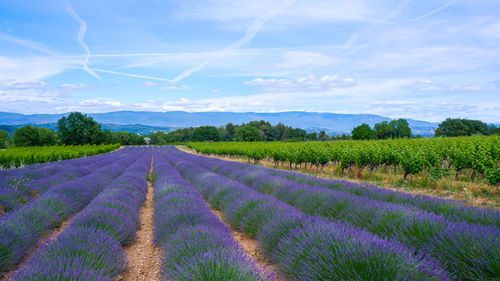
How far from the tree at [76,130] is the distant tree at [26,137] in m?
14.3

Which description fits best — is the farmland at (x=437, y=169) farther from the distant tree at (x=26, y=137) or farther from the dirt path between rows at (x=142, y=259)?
the distant tree at (x=26, y=137)

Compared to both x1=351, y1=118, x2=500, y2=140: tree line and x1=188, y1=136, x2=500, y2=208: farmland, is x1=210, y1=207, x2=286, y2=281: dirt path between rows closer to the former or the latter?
x1=188, y1=136, x2=500, y2=208: farmland

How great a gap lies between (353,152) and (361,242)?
11.1m

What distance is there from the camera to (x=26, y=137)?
55656mm

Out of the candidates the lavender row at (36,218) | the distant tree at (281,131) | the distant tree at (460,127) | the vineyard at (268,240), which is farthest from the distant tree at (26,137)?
the distant tree at (460,127)

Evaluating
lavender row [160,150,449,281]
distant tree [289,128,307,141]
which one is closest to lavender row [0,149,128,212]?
lavender row [160,150,449,281]

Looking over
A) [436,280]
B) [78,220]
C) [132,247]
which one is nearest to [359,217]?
[436,280]

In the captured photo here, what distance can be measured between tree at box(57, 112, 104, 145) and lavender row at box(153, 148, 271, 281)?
5242 centimetres

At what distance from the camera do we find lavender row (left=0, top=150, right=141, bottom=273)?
3096mm

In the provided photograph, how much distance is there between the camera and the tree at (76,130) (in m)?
47.3

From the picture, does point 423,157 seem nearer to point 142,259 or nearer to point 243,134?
point 142,259

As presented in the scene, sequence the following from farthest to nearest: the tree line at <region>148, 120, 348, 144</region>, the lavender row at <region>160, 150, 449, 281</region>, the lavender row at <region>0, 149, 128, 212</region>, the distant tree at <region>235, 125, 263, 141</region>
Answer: the tree line at <region>148, 120, 348, 144</region> < the distant tree at <region>235, 125, 263, 141</region> < the lavender row at <region>0, 149, 128, 212</region> < the lavender row at <region>160, 150, 449, 281</region>

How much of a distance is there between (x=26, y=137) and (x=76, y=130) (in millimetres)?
17749

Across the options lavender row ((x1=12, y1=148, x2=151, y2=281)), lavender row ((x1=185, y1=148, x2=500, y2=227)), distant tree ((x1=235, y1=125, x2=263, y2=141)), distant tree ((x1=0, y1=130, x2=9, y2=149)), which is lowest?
distant tree ((x1=0, y1=130, x2=9, y2=149))
